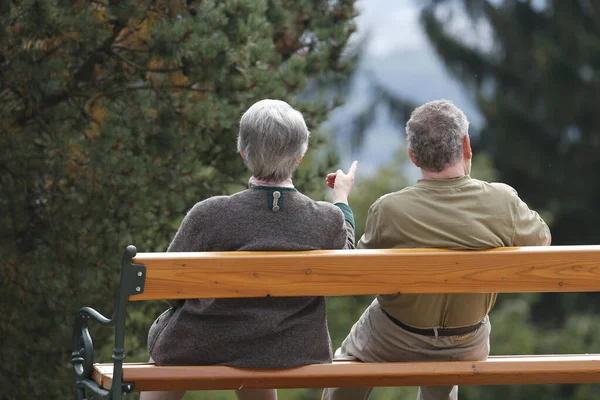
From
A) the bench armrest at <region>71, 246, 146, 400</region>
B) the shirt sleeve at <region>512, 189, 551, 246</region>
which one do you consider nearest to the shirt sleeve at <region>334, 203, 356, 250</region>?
the shirt sleeve at <region>512, 189, 551, 246</region>

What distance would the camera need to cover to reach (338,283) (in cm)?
322

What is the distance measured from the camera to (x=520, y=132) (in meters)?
17.8

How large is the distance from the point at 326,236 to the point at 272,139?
0.33 meters

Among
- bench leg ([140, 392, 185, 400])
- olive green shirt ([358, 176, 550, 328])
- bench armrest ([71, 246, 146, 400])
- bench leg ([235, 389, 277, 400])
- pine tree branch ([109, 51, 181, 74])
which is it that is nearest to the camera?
bench armrest ([71, 246, 146, 400])

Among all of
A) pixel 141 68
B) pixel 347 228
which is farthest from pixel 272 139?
pixel 141 68

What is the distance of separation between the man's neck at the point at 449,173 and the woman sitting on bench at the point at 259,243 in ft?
1.09

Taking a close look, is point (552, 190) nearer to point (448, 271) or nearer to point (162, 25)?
point (162, 25)

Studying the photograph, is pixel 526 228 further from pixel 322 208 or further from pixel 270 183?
pixel 270 183

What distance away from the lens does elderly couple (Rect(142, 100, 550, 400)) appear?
3.27 metres

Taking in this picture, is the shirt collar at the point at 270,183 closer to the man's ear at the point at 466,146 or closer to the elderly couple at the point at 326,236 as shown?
the elderly couple at the point at 326,236

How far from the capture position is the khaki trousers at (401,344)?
11.4 feet

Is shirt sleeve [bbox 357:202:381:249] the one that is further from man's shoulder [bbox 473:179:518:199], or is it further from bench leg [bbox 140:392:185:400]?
bench leg [bbox 140:392:185:400]

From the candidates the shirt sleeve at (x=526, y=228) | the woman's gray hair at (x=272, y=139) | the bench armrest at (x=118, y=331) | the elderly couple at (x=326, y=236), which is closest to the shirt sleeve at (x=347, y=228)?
the elderly couple at (x=326, y=236)

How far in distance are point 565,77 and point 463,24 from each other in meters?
2.33
